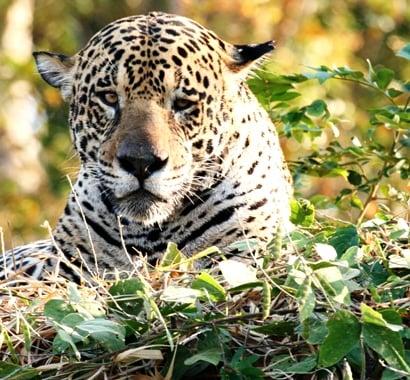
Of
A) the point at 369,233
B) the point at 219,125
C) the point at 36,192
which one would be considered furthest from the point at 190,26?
the point at 36,192

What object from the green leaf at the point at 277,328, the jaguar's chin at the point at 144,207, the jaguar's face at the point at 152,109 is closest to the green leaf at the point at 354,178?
the jaguar's face at the point at 152,109

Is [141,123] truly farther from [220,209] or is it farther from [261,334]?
[261,334]

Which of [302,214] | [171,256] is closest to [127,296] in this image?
[171,256]

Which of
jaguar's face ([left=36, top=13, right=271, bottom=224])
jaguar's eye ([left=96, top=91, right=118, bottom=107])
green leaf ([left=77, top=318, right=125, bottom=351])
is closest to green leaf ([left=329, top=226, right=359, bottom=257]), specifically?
green leaf ([left=77, top=318, right=125, bottom=351])

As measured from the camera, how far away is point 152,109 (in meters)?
7.54

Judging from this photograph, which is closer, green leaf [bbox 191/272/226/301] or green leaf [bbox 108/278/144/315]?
green leaf [bbox 191/272/226/301]

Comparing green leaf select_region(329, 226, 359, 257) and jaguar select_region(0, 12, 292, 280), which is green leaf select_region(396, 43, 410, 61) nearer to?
jaguar select_region(0, 12, 292, 280)

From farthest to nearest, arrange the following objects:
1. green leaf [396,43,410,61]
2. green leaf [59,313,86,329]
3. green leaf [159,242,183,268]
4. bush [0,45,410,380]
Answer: green leaf [396,43,410,61] → green leaf [159,242,183,268] → green leaf [59,313,86,329] → bush [0,45,410,380]

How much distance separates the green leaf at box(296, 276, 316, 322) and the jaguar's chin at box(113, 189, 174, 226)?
9.42ft

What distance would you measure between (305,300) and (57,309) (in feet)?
3.11

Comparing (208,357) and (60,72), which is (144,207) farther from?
(208,357)

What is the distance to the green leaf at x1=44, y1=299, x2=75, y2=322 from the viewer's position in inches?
193

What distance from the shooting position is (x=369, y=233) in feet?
18.3

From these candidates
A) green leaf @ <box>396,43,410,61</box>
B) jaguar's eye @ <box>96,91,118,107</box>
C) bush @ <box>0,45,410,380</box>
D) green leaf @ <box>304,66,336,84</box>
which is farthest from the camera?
jaguar's eye @ <box>96,91,118,107</box>
